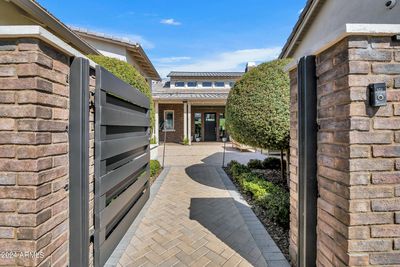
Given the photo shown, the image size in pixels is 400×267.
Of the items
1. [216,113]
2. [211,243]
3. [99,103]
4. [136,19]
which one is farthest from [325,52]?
[216,113]

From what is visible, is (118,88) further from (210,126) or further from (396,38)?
(210,126)

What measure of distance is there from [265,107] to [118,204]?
144 inches

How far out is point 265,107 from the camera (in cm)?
489

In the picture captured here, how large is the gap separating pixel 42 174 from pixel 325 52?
2298 millimetres

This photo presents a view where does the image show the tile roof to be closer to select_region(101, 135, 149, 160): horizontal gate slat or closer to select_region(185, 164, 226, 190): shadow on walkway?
select_region(185, 164, 226, 190): shadow on walkway

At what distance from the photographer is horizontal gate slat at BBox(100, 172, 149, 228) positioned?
227 centimetres

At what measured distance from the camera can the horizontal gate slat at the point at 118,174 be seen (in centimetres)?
225

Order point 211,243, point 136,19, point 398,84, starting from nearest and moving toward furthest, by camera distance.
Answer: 1. point 398,84
2. point 211,243
3. point 136,19

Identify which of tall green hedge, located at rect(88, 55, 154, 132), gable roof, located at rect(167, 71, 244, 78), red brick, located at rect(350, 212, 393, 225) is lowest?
red brick, located at rect(350, 212, 393, 225)

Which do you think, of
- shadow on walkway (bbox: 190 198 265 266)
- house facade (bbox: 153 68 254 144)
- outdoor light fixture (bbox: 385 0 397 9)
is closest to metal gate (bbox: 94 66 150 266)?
shadow on walkway (bbox: 190 198 265 266)

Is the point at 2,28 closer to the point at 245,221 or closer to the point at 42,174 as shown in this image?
the point at 42,174

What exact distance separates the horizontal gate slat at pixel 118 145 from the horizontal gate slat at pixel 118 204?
585mm

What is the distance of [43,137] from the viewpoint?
4.71ft

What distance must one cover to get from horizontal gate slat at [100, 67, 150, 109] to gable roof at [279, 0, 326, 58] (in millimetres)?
5876
